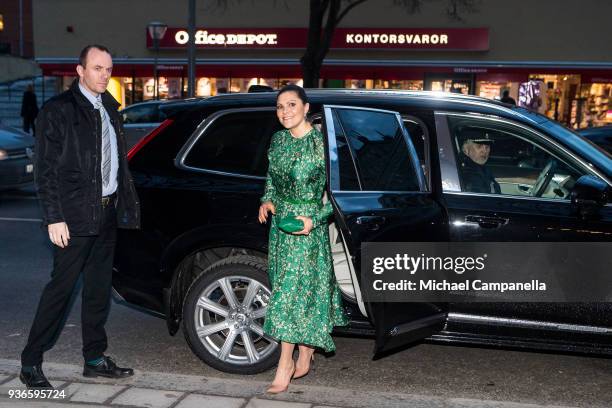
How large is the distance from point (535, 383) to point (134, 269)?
8.46 feet

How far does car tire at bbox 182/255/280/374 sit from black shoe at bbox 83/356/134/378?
0.43 metres

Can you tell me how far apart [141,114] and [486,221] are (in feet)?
41.8

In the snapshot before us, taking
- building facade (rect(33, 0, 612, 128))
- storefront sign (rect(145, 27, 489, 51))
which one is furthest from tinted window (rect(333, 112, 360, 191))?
storefront sign (rect(145, 27, 489, 51))

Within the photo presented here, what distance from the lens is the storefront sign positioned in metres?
26.6

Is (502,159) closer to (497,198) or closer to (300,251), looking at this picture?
(497,198)

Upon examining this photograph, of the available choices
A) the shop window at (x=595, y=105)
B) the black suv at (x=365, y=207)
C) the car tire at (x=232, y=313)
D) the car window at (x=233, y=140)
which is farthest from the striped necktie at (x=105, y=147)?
the shop window at (x=595, y=105)

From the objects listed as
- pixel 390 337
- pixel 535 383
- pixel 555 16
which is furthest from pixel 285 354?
pixel 555 16

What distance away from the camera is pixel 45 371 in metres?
4.89

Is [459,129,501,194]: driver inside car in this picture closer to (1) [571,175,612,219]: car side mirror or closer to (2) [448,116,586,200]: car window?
(2) [448,116,586,200]: car window

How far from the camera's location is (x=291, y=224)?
4.29 m

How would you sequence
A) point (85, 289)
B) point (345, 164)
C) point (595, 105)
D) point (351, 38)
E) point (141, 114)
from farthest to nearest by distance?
point (351, 38) < point (595, 105) < point (141, 114) < point (85, 289) < point (345, 164)

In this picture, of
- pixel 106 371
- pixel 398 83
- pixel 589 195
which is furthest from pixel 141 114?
pixel 589 195

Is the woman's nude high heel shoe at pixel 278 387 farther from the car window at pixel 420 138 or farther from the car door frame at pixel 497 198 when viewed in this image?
the car window at pixel 420 138

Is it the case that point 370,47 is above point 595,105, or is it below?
above
